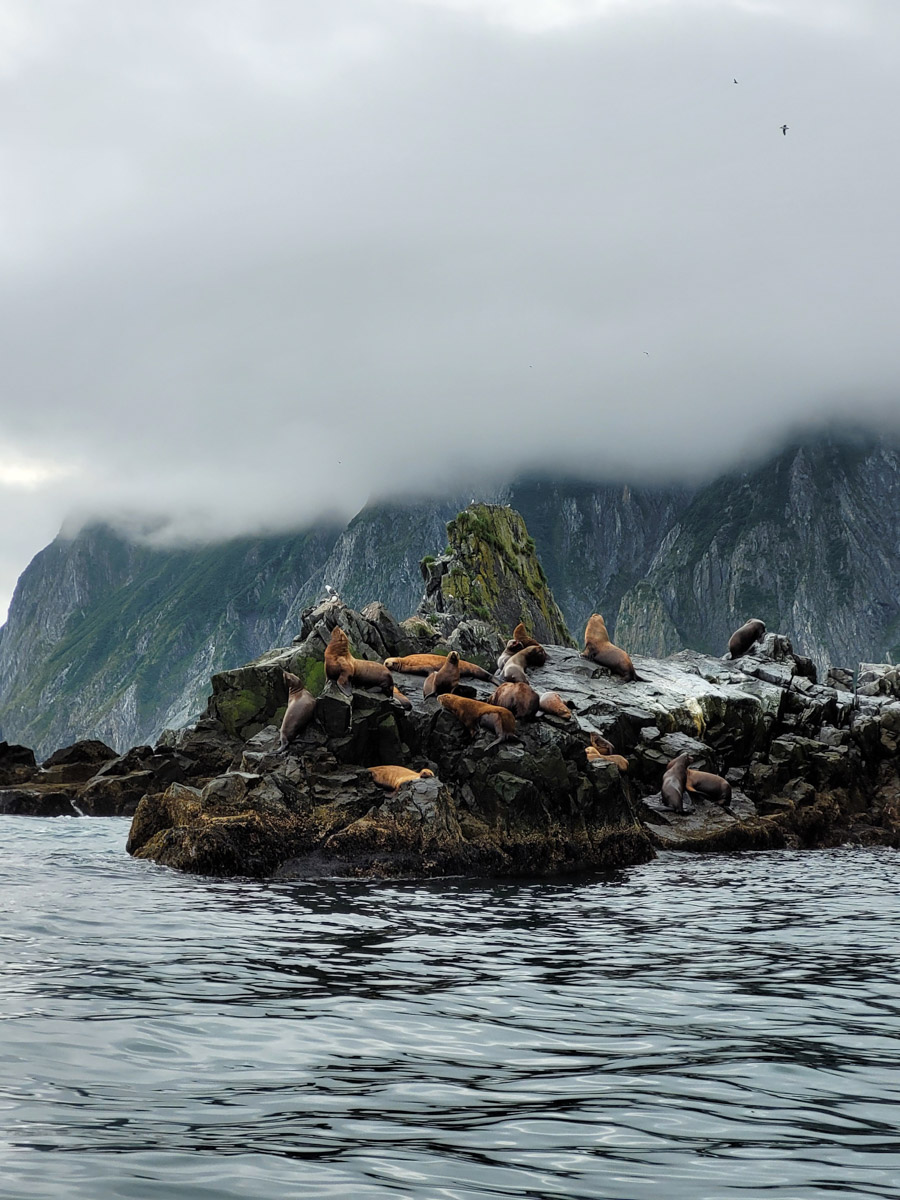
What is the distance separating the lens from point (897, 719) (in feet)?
127

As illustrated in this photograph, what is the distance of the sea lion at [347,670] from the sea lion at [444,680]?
1.07 metres

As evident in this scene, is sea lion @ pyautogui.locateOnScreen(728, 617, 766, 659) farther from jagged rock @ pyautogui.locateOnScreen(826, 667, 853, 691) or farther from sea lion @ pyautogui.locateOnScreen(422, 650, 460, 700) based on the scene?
sea lion @ pyautogui.locateOnScreen(422, 650, 460, 700)

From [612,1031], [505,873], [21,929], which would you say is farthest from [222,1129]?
[505,873]

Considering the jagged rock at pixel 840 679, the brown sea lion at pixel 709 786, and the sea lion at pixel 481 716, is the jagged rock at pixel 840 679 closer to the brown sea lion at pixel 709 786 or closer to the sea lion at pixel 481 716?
the brown sea lion at pixel 709 786

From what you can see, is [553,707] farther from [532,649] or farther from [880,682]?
[880,682]

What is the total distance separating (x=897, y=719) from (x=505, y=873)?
71.6 ft

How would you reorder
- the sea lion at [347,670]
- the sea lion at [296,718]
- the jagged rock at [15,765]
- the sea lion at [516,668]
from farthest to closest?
1. the jagged rock at [15,765]
2. the sea lion at [516,668]
3. the sea lion at [347,670]
4. the sea lion at [296,718]

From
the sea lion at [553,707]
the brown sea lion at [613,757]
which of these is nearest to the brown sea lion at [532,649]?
the brown sea lion at [613,757]

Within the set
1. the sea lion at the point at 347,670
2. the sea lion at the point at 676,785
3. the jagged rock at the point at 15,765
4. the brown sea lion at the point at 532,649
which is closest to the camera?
the sea lion at the point at 347,670

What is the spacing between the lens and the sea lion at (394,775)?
75.2 feet

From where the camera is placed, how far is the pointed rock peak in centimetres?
7900

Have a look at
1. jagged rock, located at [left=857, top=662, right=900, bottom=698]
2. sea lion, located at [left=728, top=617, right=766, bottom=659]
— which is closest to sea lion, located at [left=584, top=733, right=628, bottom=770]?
sea lion, located at [left=728, top=617, right=766, bottom=659]

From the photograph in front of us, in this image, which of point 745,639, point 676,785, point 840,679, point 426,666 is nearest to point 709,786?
point 676,785

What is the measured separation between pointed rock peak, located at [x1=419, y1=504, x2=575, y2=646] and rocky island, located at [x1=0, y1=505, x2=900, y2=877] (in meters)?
24.7
